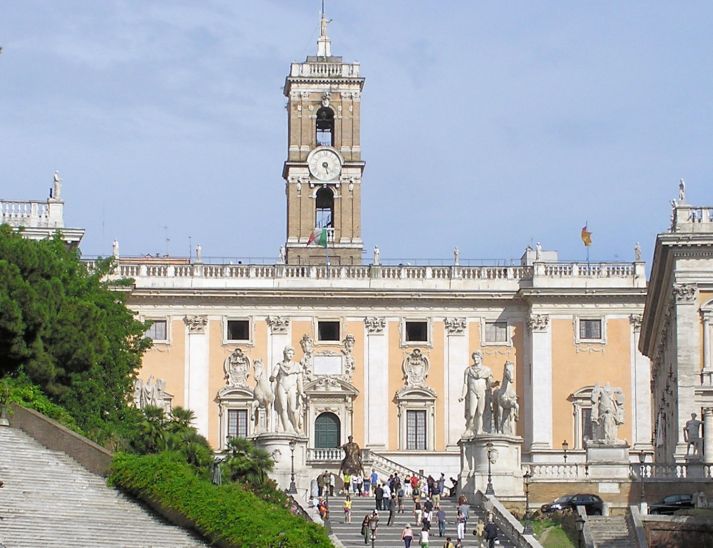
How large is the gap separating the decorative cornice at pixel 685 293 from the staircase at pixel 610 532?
13515mm

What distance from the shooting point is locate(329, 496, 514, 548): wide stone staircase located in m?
59.0

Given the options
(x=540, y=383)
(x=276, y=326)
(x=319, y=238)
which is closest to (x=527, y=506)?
(x=540, y=383)

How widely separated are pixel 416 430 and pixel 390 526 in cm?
3110

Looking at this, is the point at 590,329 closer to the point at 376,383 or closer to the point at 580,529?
the point at 376,383

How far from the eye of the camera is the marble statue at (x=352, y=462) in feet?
245

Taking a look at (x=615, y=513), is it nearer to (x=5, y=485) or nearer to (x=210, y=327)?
(x=5, y=485)

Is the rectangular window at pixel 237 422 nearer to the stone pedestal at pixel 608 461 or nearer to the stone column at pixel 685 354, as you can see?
the stone column at pixel 685 354

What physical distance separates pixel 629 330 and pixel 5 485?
147 feet

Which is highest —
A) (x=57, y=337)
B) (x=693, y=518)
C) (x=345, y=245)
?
(x=345, y=245)

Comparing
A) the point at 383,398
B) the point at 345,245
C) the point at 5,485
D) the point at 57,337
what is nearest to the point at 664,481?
the point at 57,337

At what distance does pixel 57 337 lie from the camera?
65.8m

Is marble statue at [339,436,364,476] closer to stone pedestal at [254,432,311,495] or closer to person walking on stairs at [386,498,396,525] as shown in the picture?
stone pedestal at [254,432,311,495]

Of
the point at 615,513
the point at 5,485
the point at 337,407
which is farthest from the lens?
the point at 337,407

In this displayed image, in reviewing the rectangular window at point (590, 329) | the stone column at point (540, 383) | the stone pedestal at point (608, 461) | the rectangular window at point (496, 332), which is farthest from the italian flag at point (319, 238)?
the stone pedestal at point (608, 461)
